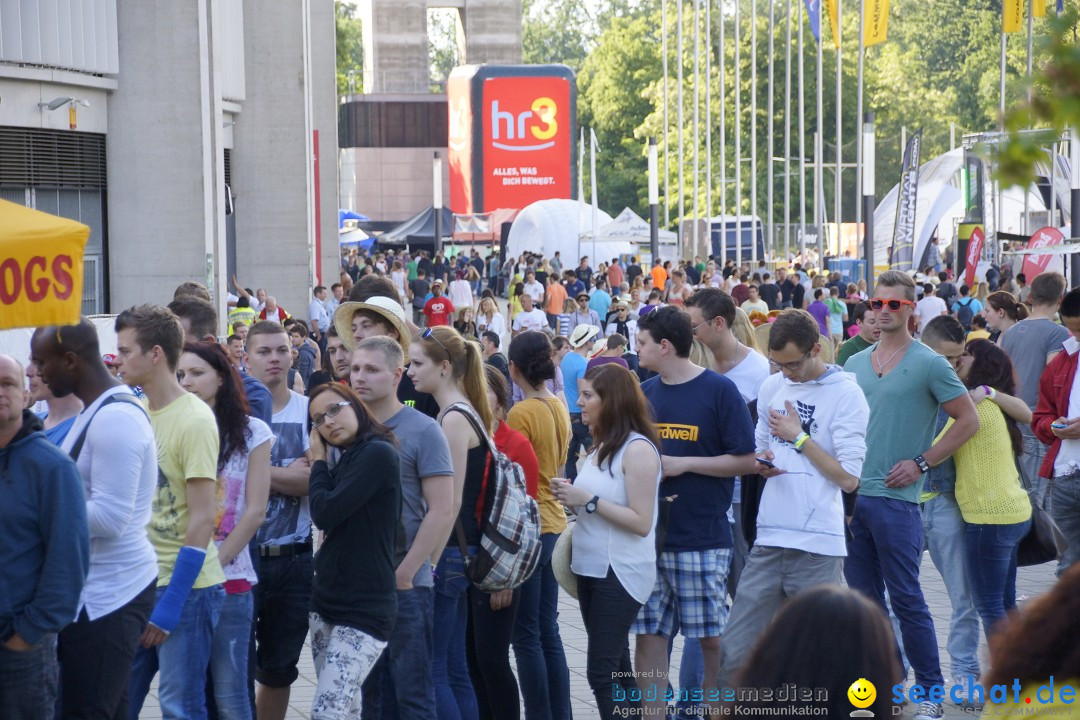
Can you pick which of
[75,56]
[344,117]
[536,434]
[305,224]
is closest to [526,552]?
[536,434]

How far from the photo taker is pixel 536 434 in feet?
22.1

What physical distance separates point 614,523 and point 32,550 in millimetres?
2446

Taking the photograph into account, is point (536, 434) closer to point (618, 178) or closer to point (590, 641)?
point (590, 641)

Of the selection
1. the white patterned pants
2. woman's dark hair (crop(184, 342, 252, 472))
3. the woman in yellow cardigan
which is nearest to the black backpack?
the woman in yellow cardigan

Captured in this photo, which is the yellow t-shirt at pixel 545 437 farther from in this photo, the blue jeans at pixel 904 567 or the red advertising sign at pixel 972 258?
the red advertising sign at pixel 972 258

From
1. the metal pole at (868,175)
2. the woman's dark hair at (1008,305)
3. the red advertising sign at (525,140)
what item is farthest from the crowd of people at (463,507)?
the red advertising sign at (525,140)

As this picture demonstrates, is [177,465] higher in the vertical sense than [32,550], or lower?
higher

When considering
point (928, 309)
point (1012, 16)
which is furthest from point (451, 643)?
point (1012, 16)

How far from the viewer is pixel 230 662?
5.54 metres

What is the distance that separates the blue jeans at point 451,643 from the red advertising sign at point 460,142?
64424 millimetres

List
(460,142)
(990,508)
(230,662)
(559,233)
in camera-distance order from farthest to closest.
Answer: (460,142) → (559,233) → (990,508) → (230,662)

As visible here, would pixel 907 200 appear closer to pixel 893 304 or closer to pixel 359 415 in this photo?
pixel 893 304

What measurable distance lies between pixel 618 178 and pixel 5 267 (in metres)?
79.3

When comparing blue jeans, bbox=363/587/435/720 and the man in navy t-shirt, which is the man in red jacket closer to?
the man in navy t-shirt
